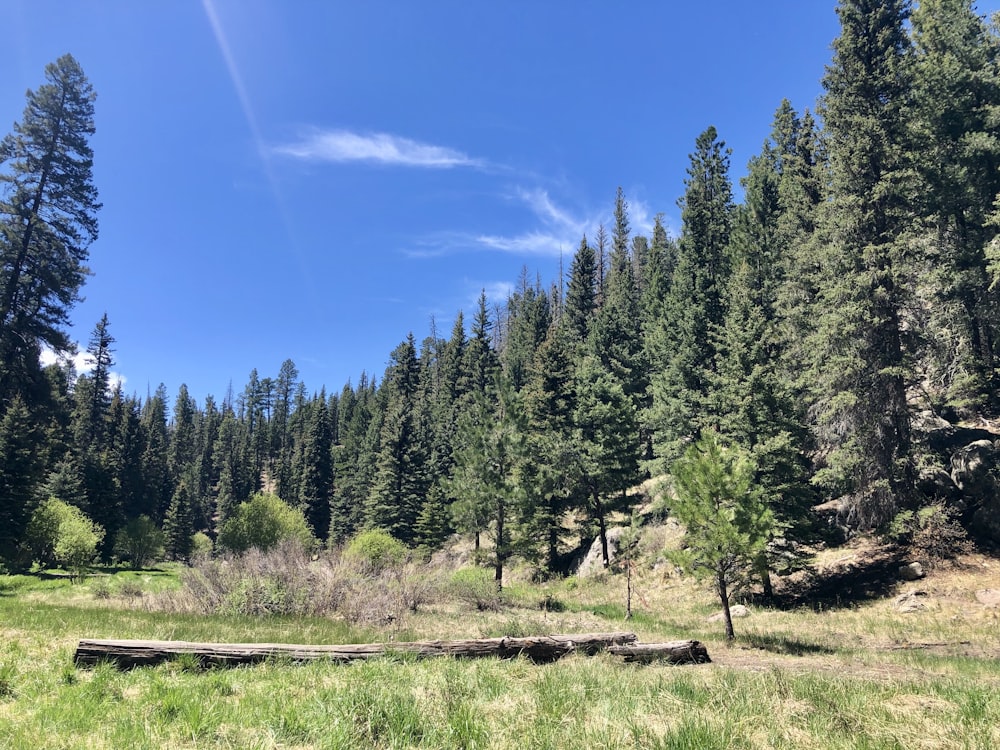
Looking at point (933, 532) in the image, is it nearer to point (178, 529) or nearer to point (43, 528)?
point (43, 528)

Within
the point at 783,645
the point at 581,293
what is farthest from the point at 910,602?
the point at 581,293

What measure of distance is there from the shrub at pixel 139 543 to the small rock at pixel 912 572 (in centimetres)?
5881

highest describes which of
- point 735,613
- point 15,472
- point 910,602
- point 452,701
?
point 15,472

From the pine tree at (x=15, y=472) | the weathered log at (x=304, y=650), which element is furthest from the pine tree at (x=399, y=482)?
the weathered log at (x=304, y=650)

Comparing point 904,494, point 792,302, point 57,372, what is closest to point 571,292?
point 792,302

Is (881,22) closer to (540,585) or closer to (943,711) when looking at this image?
(943,711)

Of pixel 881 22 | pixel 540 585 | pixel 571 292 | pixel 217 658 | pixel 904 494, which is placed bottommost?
pixel 540 585

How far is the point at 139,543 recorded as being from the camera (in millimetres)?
49250

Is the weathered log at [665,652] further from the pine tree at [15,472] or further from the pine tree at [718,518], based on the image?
the pine tree at [15,472]

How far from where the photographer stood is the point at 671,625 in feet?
60.4

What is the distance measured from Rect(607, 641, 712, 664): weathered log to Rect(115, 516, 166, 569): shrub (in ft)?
179

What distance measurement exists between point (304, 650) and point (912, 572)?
71.3 feet

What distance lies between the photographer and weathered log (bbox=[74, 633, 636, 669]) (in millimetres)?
7418

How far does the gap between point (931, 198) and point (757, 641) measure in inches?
870
